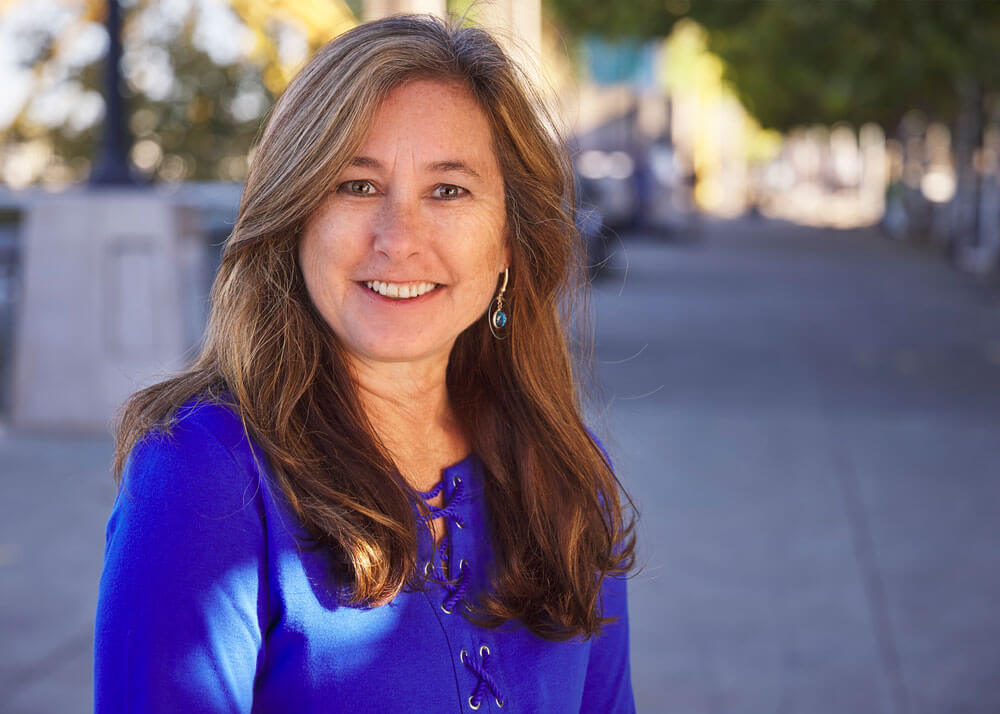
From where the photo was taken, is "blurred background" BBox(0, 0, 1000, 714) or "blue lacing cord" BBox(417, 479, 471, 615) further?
"blurred background" BBox(0, 0, 1000, 714)

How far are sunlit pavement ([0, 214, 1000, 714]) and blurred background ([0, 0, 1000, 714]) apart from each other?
0.02m

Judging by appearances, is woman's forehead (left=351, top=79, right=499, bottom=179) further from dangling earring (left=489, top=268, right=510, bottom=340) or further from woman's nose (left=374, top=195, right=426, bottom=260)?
dangling earring (left=489, top=268, right=510, bottom=340)

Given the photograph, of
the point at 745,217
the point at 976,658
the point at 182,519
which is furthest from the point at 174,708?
the point at 745,217

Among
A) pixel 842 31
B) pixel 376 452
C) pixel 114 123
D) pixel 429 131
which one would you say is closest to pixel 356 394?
pixel 376 452

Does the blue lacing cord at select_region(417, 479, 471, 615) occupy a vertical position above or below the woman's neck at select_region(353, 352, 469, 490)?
below

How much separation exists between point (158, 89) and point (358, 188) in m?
13.2

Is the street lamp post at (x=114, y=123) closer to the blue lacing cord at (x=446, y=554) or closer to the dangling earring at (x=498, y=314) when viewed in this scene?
the dangling earring at (x=498, y=314)

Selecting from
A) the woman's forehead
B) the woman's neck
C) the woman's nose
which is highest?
the woman's forehead

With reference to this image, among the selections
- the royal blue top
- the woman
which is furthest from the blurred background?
→ the royal blue top

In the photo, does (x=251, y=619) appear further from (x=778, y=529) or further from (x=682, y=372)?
(x=682, y=372)

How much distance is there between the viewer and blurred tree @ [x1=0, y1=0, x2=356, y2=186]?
11062mm

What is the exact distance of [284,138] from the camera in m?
1.71

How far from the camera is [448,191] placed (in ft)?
5.88

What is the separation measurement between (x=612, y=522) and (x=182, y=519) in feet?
2.54
